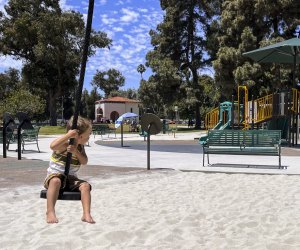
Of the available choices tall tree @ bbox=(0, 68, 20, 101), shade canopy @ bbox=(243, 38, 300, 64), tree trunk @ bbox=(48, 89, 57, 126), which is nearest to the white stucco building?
tall tree @ bbox=(0, 68, 20, 101)

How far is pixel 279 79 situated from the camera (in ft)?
111

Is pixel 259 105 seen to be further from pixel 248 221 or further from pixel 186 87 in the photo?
pixel 186 87

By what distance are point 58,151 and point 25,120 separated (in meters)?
9.00

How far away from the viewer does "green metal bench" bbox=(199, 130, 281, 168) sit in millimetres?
11027

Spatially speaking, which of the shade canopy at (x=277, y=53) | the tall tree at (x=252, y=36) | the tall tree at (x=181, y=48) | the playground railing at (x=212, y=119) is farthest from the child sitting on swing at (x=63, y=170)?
the tall tree at (x=181, y=48)

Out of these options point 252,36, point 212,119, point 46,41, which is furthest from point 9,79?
point 212,119

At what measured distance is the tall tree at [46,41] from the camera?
5119 centimetres

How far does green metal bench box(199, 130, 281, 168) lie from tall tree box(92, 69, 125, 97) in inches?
4181

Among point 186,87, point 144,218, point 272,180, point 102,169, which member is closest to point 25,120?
point 102,169

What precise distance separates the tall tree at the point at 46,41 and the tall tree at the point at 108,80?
57433 mm

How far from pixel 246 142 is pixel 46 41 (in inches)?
1706

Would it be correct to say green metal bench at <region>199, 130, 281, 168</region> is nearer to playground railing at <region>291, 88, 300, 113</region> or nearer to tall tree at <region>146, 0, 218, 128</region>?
playground railing at <region>291, 88, 300, 113</region>

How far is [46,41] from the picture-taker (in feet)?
169

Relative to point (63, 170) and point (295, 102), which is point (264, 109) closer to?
point (295, 102)
